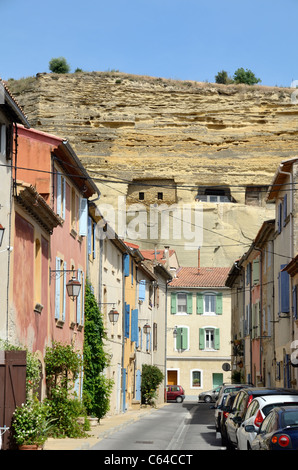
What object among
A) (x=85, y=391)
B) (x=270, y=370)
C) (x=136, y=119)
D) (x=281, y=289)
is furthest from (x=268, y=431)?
(x=136, y=119)

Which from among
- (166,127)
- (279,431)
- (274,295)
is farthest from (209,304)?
(279,431)

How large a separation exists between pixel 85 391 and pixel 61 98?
51.8m

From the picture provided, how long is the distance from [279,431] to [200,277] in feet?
160

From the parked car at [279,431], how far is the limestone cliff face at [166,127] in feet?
192

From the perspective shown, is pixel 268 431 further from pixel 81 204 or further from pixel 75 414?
pixel 81 204

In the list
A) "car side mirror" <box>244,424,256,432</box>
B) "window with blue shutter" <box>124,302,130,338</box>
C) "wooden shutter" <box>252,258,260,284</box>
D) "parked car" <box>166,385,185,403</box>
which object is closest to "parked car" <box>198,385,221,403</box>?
"parked car" <box>166,385,185,403</box>

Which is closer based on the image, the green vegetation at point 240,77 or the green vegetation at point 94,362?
the green vegetation at point 94,362

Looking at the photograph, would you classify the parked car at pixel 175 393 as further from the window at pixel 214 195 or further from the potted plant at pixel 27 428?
the potted plant at pixel 27 428

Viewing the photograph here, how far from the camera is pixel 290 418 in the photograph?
38.4 feet

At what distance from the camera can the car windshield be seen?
11531 millimetres

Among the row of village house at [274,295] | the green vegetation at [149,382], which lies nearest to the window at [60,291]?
the row of village house at [274,295]

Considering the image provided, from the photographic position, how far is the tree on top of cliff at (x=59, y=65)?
80.4m
